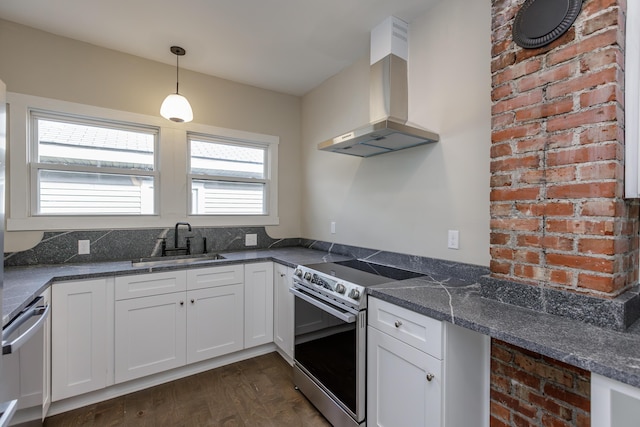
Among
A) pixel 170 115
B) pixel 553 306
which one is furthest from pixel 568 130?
pixel 170 115

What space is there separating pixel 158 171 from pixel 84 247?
87 centimetres

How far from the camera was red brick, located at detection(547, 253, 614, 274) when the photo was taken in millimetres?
1110

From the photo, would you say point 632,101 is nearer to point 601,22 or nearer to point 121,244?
point 601,22

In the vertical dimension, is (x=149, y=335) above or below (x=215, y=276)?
below

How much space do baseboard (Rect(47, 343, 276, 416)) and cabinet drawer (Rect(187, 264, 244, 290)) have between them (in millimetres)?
653

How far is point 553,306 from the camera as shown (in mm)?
1227

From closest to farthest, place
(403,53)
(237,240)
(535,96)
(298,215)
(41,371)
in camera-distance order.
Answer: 1. (535,96)
2. (41,371)
3. (403,53)
4. (237,240)
5. (298,215)

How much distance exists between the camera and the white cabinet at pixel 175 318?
7.06 ft

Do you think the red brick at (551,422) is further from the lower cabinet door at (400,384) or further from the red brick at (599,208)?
the red brick at (599,208)

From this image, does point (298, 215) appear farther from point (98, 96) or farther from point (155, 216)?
point (98, 96)

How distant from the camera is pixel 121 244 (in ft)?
8.57

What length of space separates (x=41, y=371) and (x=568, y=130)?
112 inches

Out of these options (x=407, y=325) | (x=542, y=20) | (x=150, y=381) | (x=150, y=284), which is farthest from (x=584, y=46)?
(x=150, y=381)

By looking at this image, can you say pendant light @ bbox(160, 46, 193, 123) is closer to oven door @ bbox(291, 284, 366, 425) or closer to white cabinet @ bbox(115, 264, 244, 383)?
white cabinet @ bbox(115, 264, 244, 383)
